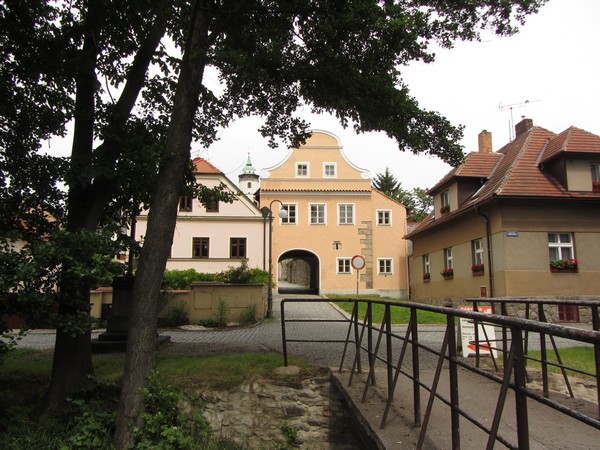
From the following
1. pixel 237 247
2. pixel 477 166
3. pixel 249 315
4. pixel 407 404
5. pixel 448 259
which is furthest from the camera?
pixel 237 247

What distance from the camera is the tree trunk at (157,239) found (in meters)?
5.82

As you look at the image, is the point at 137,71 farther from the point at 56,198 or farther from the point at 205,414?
the point at 205,414

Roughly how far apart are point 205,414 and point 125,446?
1.28 m

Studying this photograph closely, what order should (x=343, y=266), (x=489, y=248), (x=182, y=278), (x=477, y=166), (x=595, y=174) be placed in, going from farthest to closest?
1. (x=343, y=266)
2. (x=477, y=166)
3. (x=182, y=278)
4. (x=489, y=248)
5. (x=595, y=174)

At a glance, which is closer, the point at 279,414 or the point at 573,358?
the point at 279,414

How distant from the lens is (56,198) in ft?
23.3

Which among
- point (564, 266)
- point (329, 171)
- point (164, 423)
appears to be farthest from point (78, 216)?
point (329, 171)

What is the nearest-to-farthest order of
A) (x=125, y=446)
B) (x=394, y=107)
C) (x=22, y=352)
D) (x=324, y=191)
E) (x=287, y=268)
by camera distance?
(x=125, y=446), (x=394, y=107), (x=22, y=352), (x=324, y=191), (x=287, y=268)

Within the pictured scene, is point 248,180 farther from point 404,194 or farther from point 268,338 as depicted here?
point 268,338

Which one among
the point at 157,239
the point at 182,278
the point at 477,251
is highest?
the point at 477,251

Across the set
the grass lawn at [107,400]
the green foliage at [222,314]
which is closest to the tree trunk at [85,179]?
the grass lawn at [107,400]

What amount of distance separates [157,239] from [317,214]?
1059 inches

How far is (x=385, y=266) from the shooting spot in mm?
33000

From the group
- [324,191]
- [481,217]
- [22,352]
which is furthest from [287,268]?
[22,352]
